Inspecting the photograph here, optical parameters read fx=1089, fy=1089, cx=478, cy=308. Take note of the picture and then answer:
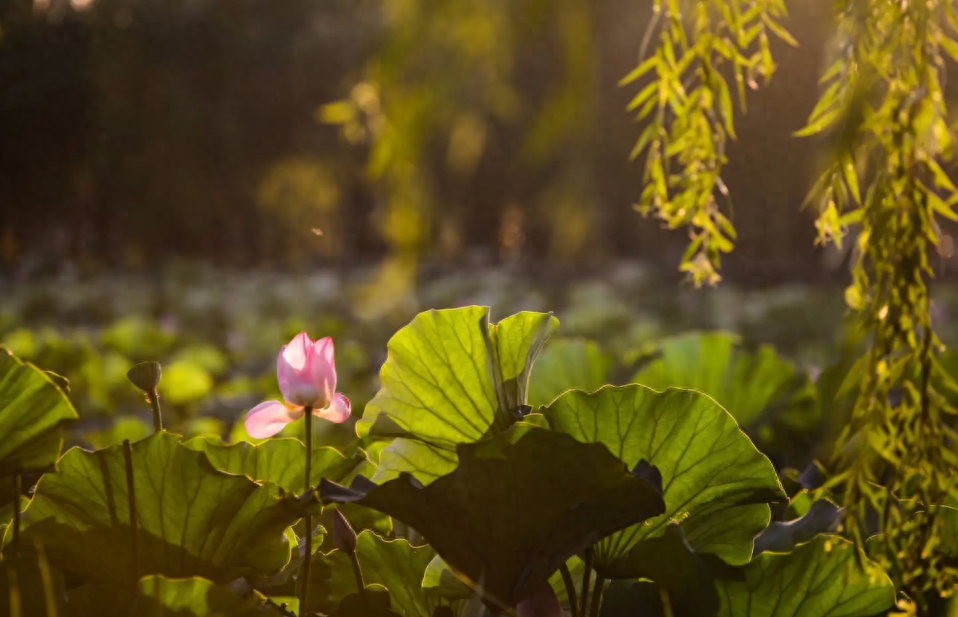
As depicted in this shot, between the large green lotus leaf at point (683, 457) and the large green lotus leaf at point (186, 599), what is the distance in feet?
0.81

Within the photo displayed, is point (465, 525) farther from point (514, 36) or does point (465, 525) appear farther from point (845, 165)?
point (514, 36)

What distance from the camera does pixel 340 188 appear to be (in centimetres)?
2419

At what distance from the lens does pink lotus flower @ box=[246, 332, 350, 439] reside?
90 cm

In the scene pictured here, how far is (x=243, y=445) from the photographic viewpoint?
2.97 feet

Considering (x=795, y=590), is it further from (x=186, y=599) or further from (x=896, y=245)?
(x=186, y=599)

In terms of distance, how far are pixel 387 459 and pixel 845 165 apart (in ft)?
1.41

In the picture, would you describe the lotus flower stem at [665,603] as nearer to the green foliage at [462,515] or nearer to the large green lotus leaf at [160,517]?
the green foliage at [462,515]

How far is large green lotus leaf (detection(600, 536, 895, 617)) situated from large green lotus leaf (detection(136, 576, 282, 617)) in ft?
0.96

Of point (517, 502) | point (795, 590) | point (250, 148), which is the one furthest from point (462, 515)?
point (250, 148)

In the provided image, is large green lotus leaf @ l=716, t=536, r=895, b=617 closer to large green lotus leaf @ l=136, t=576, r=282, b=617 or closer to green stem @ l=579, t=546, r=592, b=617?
green stem @ l=579, t=546, r=592, b=617

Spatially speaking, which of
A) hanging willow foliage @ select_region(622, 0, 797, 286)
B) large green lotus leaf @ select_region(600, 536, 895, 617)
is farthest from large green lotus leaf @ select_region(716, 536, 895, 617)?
hanging willow foliage @ select_region(622, 0, 797, 286)

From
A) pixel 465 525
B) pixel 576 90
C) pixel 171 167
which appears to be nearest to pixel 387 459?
pixel 465 525

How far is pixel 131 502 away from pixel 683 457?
382 mm

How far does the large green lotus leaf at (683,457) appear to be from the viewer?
77 cm
